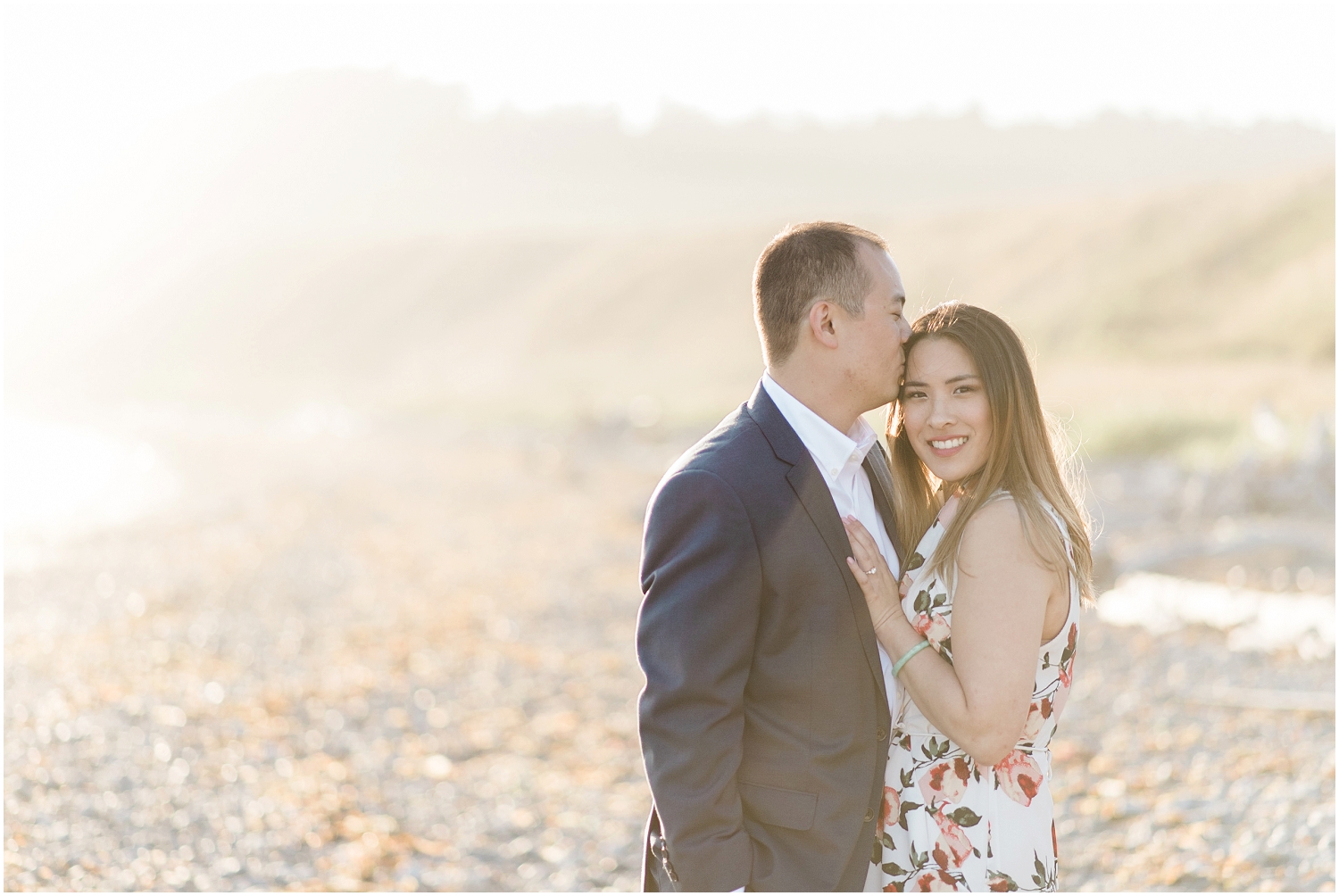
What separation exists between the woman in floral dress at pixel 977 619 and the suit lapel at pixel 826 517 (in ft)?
0.10

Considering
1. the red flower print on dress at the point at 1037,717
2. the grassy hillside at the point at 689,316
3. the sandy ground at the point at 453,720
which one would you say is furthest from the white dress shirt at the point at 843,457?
the sandy ground at the point at 453,720

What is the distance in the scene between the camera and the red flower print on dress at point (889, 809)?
9.83ft

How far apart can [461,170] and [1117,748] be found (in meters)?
141

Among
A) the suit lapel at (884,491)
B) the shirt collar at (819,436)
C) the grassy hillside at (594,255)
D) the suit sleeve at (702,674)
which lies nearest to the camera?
the suit sleeve at (702,674)

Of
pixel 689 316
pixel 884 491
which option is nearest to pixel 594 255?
pixel 689 316

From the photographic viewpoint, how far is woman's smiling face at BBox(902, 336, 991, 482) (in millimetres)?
2891

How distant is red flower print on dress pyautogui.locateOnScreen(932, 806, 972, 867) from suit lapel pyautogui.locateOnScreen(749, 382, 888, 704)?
378 mm

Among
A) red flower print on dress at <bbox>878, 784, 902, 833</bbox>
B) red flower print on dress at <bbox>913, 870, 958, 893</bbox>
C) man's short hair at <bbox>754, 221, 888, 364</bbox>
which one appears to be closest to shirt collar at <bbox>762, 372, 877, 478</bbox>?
man's short hair at <bbox>754, 221, 888, 364</bbox>

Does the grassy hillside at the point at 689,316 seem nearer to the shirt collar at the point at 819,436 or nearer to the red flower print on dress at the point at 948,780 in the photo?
the shirt collar at the point at 819,436

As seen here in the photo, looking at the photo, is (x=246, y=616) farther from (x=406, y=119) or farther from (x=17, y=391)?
(x=406, y=119)

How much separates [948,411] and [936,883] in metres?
1.25

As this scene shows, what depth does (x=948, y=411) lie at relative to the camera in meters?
2.90

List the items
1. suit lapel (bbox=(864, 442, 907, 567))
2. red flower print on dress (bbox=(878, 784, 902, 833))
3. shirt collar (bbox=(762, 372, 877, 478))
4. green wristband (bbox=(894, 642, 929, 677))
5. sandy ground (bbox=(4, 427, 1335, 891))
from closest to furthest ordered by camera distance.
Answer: green wristband (bbox=(894, 642, 929, 677)) < shirt collar (bbox=(762, 372, 877, 478)) < red flower print on dress (bbox=(878, 784, 902, 833)) < suit lapel (bbox=(864, 442, 907, 567)) < sandy ground (bbox=(4, 427, 1335, 891))

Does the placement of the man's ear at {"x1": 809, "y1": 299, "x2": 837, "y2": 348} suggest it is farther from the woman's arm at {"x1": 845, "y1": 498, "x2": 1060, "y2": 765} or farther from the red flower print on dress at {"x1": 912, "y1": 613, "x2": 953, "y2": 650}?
the red flower print on dress at {"x1": 912, "y1": 613, "x2": 953, "y2": 650}
